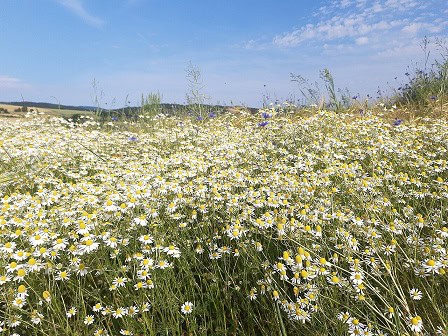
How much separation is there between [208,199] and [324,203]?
102 centimetres

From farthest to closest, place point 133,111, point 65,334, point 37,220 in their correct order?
point 133,111 → point 37,220 → point 65,334

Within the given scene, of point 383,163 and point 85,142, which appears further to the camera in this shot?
point 85,142

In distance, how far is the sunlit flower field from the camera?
192 cm

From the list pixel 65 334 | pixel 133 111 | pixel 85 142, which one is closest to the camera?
pixel 65 334

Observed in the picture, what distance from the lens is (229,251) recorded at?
237 centimetres

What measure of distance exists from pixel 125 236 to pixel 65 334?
0.73m

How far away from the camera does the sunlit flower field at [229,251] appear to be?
1918 mm

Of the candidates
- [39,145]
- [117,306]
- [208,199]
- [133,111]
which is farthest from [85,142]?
[133,111]

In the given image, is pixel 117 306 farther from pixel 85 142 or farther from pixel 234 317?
pixel 85 142

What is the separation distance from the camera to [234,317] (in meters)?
2.16

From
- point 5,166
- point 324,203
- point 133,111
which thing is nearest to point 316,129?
point 324,203

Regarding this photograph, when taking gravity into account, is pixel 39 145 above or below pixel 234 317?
above

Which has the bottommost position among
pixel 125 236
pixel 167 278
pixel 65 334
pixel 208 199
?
pixel 65 334

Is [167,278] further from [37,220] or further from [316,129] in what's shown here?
[316,129]
